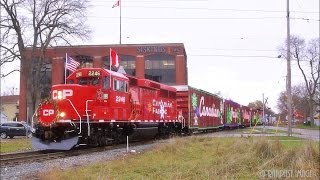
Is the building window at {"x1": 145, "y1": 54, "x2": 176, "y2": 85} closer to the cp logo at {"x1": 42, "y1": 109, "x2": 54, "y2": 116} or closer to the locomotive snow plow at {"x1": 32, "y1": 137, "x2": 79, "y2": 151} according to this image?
the cp logo at {"x1": 42, "y1": 109, "x2": 54, "y2": 116}

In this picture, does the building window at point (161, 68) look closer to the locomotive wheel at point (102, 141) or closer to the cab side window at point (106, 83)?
the locomotive wheel at point (102, 141)

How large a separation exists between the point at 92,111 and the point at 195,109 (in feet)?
52.2

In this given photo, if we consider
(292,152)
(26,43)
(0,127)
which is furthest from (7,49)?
(292,152)

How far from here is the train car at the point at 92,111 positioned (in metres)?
20.2

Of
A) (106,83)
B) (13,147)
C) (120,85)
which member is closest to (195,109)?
(120,85)

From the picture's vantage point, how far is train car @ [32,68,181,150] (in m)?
20.2

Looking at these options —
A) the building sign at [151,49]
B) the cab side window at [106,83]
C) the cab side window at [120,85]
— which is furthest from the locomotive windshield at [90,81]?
the building sign at [151,49]

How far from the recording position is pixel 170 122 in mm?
31547

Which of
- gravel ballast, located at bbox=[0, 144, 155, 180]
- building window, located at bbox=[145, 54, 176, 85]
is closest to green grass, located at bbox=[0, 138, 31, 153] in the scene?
gravel ballast, located at bbox=[0, 144, 155, 180]

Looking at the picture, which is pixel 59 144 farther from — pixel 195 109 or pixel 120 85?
pixel 195 109

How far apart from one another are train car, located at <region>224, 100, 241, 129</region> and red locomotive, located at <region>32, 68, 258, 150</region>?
19.9 m

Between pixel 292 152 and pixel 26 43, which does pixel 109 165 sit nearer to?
pixel 292 152

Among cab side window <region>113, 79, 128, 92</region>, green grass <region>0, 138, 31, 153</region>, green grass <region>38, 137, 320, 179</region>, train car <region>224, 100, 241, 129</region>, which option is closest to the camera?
green grass <region>38, 137, 320, 179</region>

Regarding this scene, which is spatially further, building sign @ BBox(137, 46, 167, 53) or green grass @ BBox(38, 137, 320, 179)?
building sign @ BBox(137, 46, 167, 53)
